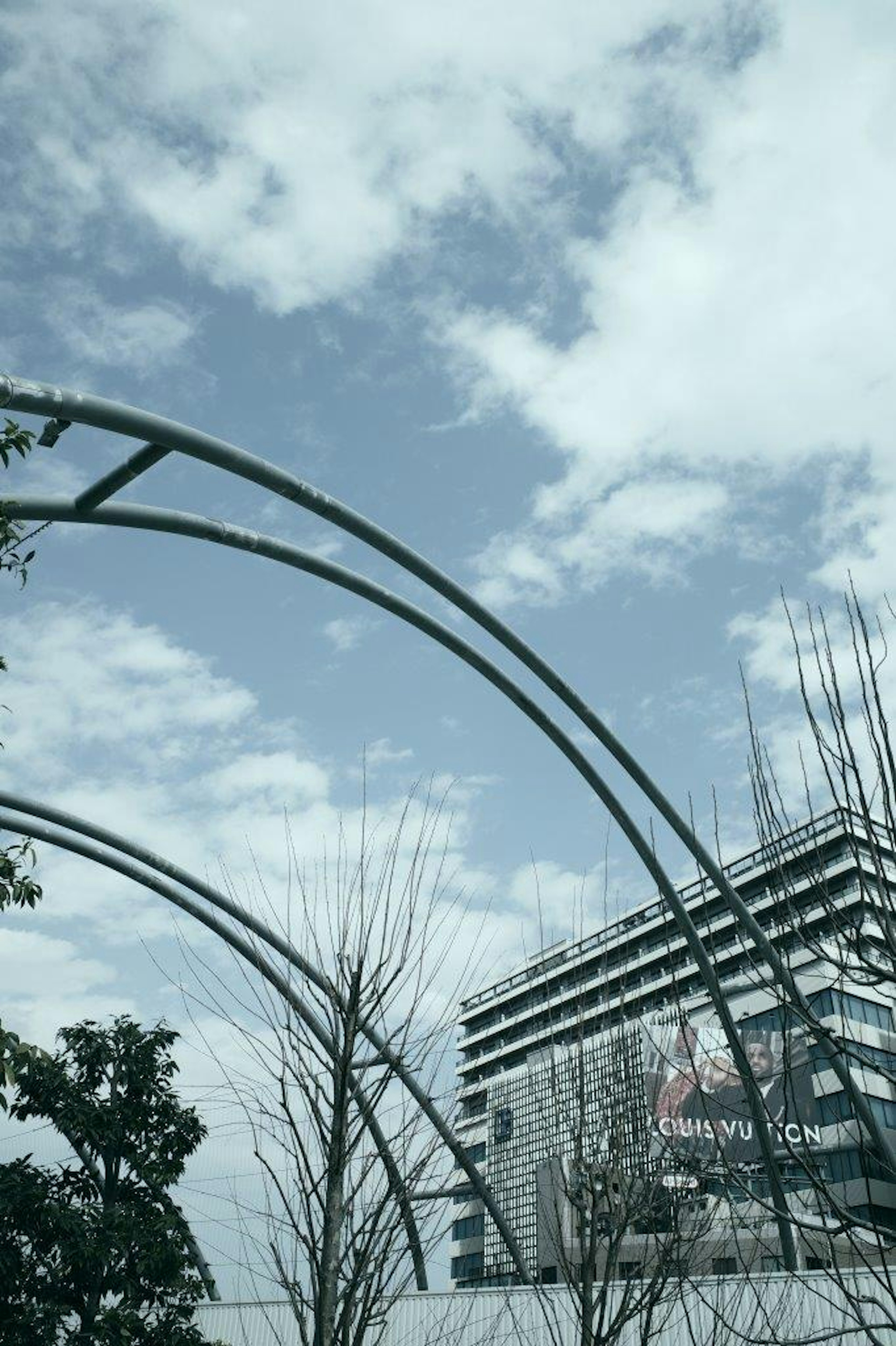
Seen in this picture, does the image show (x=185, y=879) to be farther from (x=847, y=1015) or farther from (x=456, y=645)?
(x=847, y=1015)

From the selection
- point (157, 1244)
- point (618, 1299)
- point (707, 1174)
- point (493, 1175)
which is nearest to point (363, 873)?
point (707, 1174)

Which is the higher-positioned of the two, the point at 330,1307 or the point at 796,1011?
the point at 796,1011

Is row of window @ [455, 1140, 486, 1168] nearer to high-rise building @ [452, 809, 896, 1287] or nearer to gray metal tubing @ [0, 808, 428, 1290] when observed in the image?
high-rise building @ [452, 809, 896, 1287]

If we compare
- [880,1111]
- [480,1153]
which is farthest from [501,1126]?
[480,1153]

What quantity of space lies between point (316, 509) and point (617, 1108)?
6258 mm

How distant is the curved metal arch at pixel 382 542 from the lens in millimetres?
7035

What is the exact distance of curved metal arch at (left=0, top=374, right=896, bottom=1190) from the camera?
7.04m

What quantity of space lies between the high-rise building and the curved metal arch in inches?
8.9

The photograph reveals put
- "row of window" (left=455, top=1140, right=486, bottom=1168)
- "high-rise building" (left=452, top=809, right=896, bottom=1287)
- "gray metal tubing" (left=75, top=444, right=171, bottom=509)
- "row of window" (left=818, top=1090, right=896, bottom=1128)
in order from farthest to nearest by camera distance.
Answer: "row of window" (left=455, top=1140, right=486, bottom=1168), "row of window" (left=818, top=1090, right=896, bottom=1128), "gray metal tubing" (left=75, top=444, right=171, bottom=509), "high-rise building" (left=452, top=809, right=896, bottom=1287)

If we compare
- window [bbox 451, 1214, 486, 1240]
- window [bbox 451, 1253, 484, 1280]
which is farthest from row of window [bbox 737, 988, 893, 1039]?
window [bbox 451, 1214, 486, 1240]

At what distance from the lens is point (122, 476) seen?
9102mm

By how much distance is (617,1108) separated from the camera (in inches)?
428

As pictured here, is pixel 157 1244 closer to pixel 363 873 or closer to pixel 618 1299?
pixel 618 1299

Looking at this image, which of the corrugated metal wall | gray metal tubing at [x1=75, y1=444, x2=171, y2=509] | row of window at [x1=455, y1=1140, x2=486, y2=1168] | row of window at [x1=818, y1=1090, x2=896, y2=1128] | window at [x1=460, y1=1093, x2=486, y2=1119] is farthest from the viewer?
row of window at [x1=455, y1=1140, x2=486, y2=1168]
